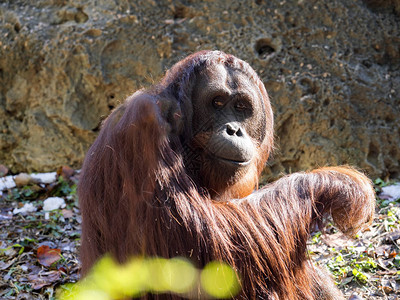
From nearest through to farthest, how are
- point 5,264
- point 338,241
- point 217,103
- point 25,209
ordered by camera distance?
point 217,103 < point 5,264 < point 338,241 < point 25,209

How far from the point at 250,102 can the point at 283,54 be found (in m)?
2.28

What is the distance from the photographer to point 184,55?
4.91 meters

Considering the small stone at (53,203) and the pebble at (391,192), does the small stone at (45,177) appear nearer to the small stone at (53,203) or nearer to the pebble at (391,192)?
the small stone at (53,203)

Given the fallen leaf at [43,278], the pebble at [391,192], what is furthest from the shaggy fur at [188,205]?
the pebble at [391,192]

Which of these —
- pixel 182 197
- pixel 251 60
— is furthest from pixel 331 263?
pixel 251 60

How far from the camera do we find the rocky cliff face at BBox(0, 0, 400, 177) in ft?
15.7

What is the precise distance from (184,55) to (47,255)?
87.9 inches

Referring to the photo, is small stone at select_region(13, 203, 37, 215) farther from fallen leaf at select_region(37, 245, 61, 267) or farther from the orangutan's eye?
the orangutan's eye

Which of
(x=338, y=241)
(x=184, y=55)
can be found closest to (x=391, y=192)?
(x=338, y=241)

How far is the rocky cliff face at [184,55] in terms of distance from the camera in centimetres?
479

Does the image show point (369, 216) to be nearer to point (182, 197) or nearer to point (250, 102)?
point (250, 102)

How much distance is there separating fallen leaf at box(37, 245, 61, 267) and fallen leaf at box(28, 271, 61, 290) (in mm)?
101

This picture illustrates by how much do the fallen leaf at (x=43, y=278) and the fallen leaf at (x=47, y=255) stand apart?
101 mm

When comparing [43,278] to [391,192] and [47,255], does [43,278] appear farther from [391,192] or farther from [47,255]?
[391,192]
